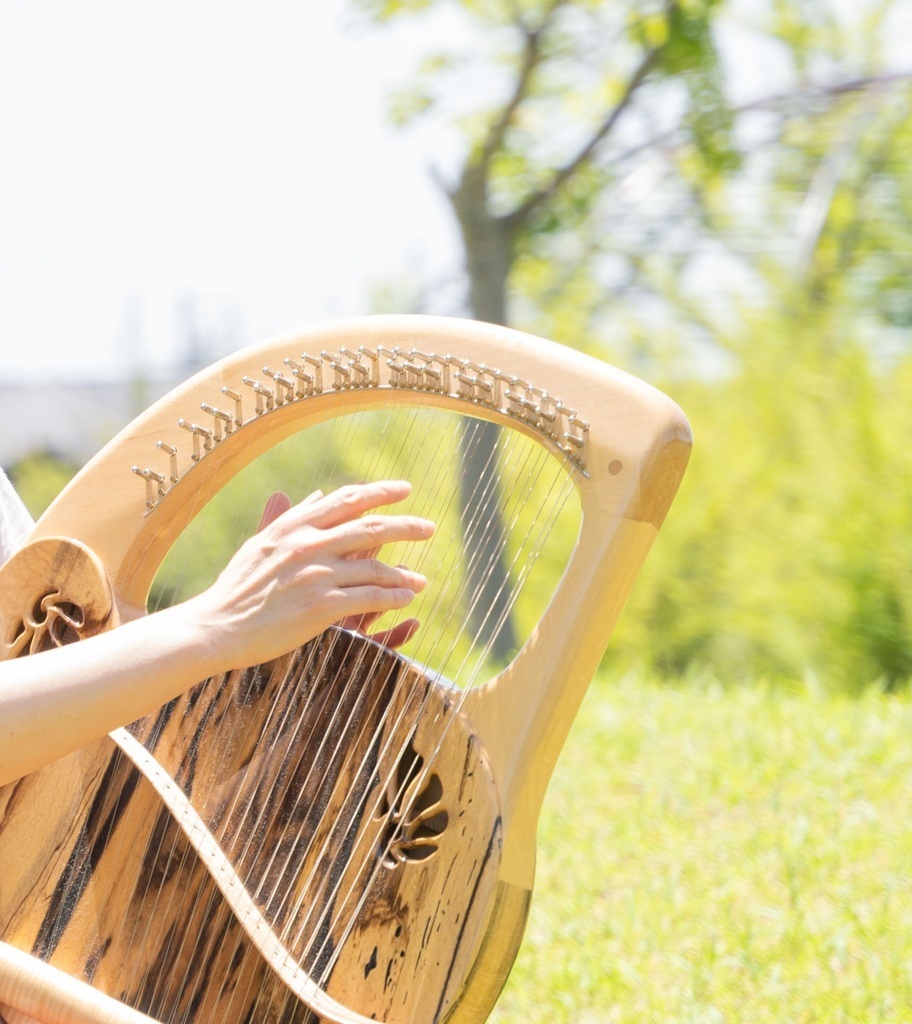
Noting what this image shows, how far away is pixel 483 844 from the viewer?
3.50 feet

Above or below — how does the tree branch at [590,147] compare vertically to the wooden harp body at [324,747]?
below

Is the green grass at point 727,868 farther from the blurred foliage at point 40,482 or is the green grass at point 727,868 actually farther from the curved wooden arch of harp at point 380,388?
the blurred foliage at point 40,482

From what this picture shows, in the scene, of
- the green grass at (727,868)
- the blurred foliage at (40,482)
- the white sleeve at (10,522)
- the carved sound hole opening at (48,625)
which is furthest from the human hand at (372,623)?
the blurred foliage at (40,482)

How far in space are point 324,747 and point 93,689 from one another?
264 mm

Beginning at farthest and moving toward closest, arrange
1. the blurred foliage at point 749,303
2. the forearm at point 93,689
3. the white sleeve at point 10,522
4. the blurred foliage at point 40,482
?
the blurred foliage at point 40,482
the blurred foliage at point 749,303
the white sleeve at point 10,522
the forearm at point 93,689

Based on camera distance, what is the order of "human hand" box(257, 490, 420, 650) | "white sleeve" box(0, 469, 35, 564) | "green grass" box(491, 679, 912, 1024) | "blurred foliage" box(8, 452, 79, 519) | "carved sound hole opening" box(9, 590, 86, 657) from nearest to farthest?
"human hand" box(257, 490, 420, 650)
"carved sound hole opening" box(9, 590, 86, 657)
"white sleeve" box(0, 469, 35, 564)
"green grass" box(491, 679, 912, 1024)
"blurred foliage" box(8, 452, 79, 519)

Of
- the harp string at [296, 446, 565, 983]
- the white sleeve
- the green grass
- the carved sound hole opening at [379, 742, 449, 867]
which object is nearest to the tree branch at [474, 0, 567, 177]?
the green grass

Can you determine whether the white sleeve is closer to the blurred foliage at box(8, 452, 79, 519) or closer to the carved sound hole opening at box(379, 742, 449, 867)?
the carved sound hole opening at box(379, 742, 449, 867)

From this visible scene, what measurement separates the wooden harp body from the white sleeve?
0.10 metres

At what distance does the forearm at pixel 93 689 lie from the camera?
41.0 inches

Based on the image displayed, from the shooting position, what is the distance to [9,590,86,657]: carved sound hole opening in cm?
141

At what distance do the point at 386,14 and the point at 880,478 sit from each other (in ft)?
8.45

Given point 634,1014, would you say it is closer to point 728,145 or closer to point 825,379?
point 825,379

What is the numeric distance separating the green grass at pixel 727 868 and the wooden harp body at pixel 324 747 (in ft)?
3.59
